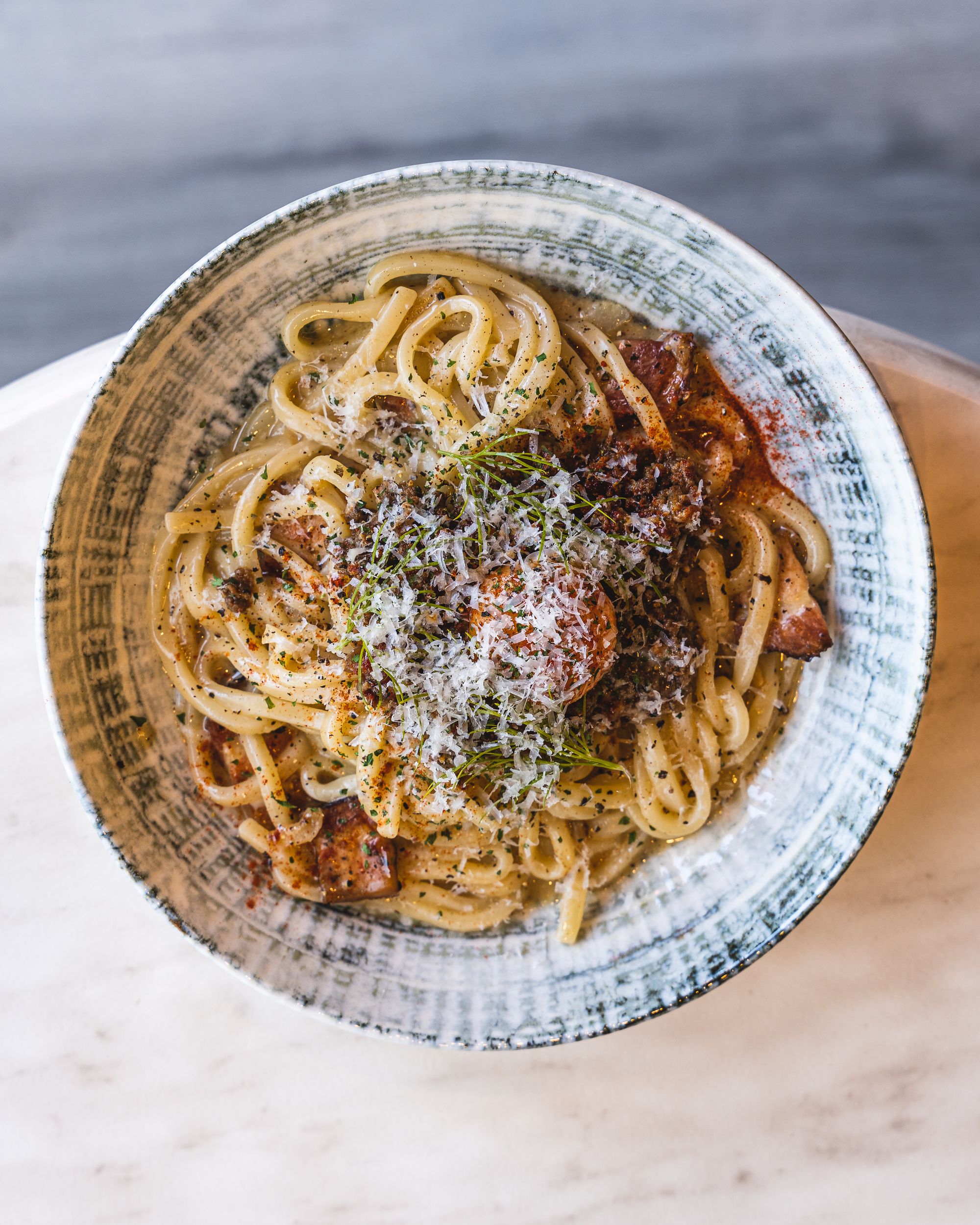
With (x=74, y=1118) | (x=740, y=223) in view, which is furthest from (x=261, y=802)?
(x=740, y=223)

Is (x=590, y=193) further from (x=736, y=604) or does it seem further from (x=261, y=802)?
(x=261, y=802)

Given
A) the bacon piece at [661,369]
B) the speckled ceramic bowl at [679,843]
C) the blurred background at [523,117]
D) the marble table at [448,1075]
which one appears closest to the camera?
the speckled ceramic bowl at [679,843]

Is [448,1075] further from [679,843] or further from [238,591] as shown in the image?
[238,591]

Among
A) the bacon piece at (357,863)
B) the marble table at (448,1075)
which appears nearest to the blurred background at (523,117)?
the marble table at (448,1075)

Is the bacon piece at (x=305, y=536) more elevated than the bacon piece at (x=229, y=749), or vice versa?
the bacon piece at (x=305, y=536)

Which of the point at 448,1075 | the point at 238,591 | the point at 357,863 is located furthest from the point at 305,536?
the point at 448,1075

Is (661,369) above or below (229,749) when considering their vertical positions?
above

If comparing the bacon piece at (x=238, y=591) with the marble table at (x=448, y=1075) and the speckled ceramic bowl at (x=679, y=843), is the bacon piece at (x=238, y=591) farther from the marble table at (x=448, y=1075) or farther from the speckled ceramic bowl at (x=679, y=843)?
the marble table at (x=448, y=1075)

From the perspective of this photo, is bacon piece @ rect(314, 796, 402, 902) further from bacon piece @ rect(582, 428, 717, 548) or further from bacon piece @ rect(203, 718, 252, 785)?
bacon piece @ rect(582, 428, 717, 548)
